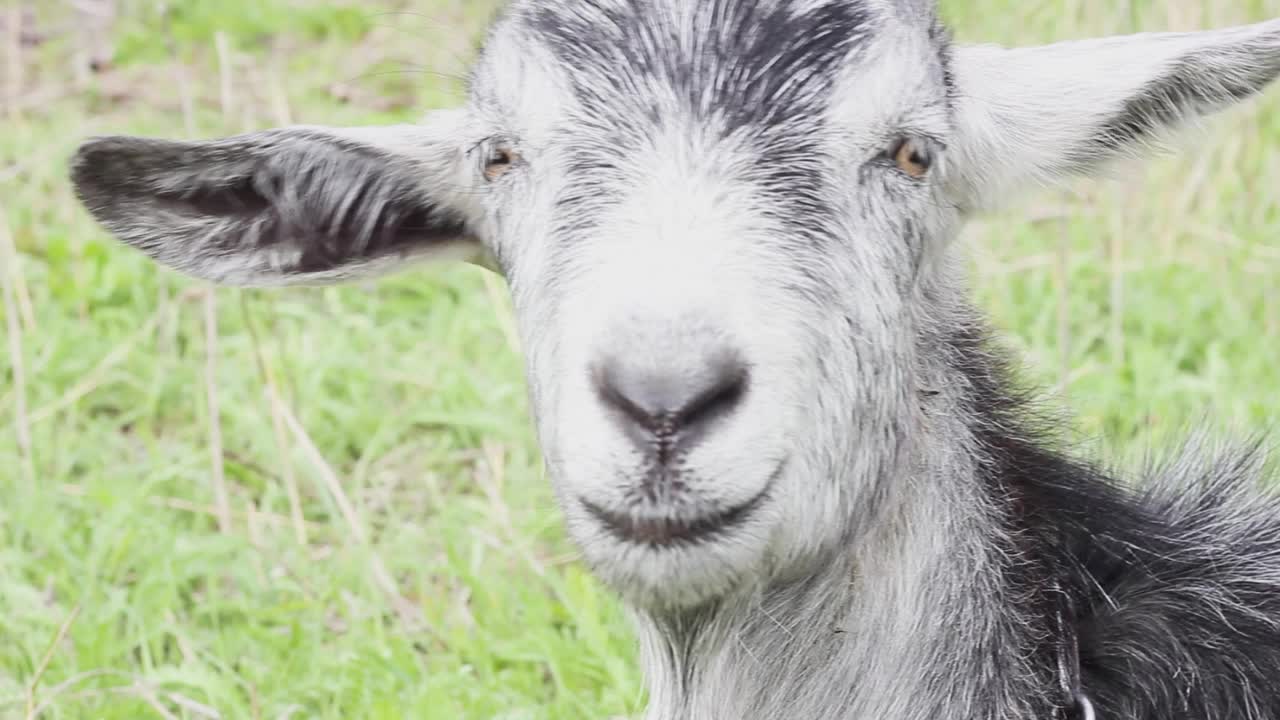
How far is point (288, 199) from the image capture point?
4133 mm

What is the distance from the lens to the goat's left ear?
3803mm

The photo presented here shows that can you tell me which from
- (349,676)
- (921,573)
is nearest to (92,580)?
(349,676)

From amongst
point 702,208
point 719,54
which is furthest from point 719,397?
point 719,54

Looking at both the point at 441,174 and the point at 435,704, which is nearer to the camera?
the point at 441,174

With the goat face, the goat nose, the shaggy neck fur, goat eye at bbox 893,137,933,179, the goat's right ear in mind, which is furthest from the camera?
the goat's right ear

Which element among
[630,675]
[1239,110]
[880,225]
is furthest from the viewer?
[630,675]

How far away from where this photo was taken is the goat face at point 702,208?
3.10 meters

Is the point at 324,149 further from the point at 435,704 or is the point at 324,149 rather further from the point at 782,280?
the point at 435,704

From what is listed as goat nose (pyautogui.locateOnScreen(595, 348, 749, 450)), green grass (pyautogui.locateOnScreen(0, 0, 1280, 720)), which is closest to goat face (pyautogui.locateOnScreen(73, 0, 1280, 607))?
goat nose (pyautogui.locateOnScreen(595, 348, 749, 450))

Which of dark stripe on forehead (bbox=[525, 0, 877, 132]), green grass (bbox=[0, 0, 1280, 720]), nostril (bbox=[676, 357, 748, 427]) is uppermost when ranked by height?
dark stripe on forehead (bbox=[525, 0, 877, 132])

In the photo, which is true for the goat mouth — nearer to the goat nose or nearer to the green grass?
the goat nose

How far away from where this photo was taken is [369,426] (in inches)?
275

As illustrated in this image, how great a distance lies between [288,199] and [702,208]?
4.25ft

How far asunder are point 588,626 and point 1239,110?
2619mm
